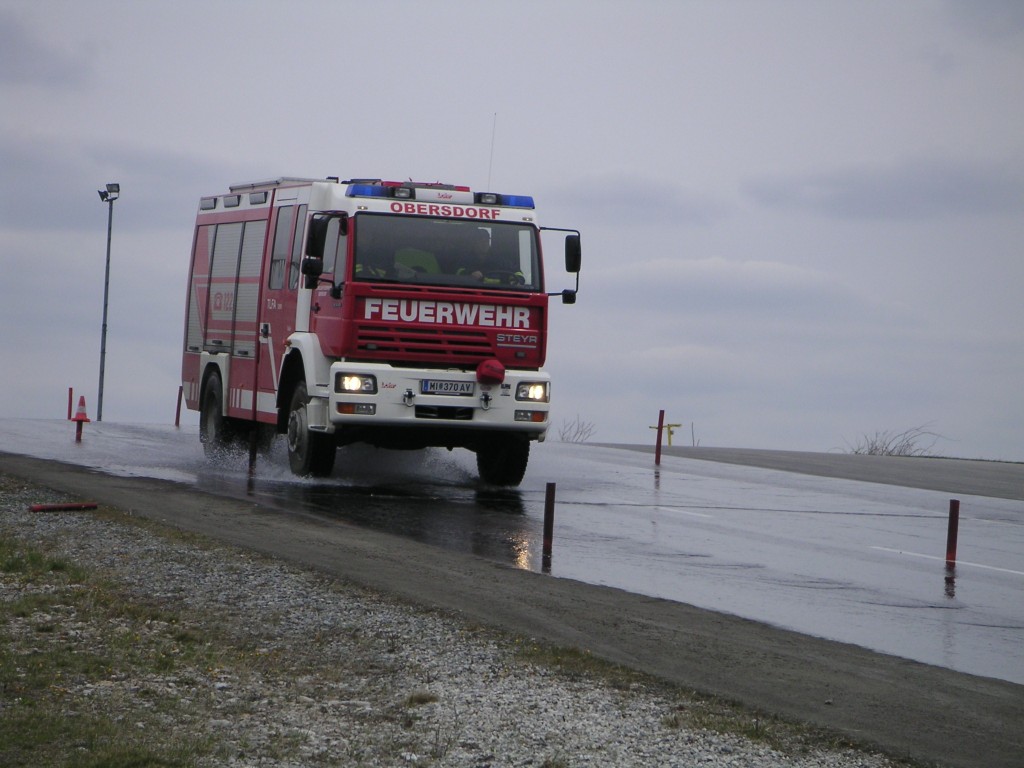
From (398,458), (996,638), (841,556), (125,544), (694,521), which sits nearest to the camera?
(996,638)

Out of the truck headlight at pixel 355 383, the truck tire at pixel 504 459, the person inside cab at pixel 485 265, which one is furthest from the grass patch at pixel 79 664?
the truck tire at pixel 504 459

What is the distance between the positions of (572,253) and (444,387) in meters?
2.37

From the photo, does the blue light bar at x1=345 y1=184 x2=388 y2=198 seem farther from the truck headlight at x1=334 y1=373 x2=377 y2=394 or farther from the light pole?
the light pole

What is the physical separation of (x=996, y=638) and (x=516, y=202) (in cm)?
904

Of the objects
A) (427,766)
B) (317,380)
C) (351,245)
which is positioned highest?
(351,245)

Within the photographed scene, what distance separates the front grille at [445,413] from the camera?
16.3m

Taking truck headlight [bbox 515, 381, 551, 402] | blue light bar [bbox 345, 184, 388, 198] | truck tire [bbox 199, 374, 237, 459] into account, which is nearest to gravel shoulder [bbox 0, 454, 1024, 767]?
truck headlight [bbox 515, 381, 551, 402]

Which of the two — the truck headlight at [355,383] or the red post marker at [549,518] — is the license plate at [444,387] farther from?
the red post marker at [549,518]

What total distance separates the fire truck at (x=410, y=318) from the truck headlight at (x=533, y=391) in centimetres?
1

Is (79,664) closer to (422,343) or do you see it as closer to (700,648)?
(700,648)

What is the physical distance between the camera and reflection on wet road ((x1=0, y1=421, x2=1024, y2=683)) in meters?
10.1

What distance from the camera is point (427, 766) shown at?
18.9 feet

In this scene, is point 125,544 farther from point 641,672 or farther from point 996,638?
point 996,638

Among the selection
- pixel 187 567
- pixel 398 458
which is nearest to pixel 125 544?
pixel 187 567
